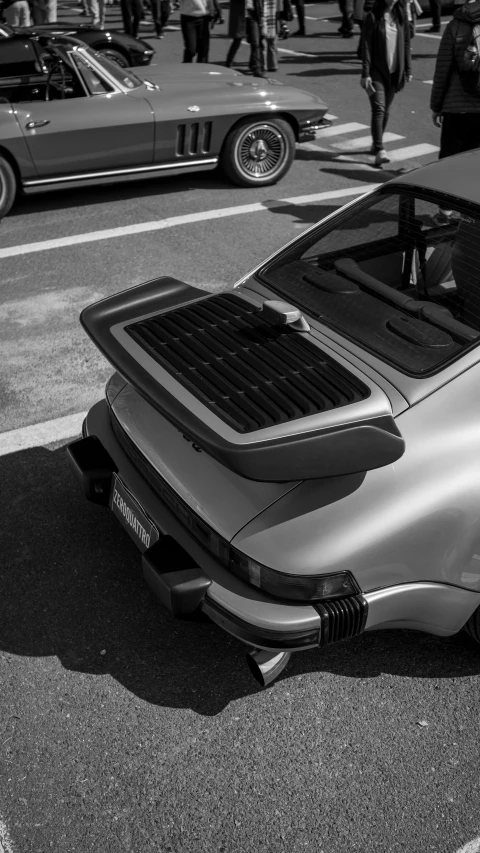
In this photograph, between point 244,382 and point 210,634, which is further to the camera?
point 210,634

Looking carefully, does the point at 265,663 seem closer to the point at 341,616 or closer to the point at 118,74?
the point at 341,616

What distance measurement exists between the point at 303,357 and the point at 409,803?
152cm

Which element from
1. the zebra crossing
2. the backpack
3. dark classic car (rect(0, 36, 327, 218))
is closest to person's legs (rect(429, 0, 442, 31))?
the zebra crossing

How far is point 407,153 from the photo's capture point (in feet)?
31.2

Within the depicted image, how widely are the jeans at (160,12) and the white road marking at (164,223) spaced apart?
1009 cm

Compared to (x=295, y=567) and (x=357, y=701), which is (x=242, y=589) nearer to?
(x=295, y=567)

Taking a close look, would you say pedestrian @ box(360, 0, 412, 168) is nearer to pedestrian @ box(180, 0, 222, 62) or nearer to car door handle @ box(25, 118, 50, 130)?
car door handle @ box(25, 118, 50, 130)

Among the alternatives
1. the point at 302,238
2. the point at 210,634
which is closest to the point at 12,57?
the point at 302,238

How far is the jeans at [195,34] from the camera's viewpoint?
1195 cm

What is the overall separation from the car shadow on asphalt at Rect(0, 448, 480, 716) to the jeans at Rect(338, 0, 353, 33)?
15.6 m

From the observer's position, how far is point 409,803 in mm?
2746

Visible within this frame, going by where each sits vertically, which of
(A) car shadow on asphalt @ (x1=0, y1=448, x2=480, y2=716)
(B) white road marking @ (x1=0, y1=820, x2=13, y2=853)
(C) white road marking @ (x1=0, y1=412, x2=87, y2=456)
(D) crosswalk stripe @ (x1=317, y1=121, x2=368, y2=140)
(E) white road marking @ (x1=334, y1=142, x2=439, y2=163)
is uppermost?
(D) crosswalk stripe @ (x1=317, y1=121, x2=368, y2=140)

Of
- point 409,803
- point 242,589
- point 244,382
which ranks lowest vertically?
→ point 409,803

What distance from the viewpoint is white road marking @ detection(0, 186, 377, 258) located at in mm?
6982
